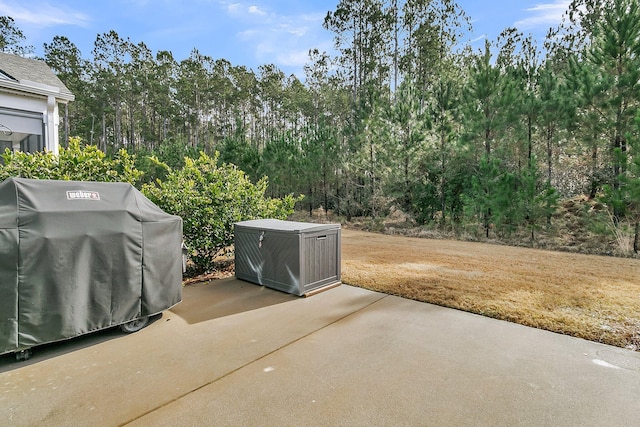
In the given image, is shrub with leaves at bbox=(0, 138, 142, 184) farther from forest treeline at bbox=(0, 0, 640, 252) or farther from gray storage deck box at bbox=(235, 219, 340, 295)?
forest treeline at bbox=(0, 0, 640, 252)

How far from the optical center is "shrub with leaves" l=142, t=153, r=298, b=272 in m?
4.75

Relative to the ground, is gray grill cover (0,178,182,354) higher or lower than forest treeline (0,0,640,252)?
lower

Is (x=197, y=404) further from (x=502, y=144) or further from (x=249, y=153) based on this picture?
(x=249, y=153)

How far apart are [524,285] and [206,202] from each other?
4684 mm

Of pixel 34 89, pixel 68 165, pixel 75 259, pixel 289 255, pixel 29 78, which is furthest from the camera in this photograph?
pixel 29 78

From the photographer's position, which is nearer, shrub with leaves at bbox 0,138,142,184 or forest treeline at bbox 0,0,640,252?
shrub with leaves at bbox 0,138,142,184

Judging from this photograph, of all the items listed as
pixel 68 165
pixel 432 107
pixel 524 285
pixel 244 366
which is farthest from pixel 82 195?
pixel 432 107

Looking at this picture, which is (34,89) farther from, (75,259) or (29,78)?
(75,259)

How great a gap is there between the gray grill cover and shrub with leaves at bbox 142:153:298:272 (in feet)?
5.19

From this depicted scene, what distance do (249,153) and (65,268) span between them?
15585 millimetres

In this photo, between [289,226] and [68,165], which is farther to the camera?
[289,226]

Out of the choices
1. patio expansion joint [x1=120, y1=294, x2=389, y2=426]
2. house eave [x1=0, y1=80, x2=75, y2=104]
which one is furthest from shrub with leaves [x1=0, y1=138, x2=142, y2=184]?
patio expansion joint [x1=120, y1=294, x2=389, y2=426]

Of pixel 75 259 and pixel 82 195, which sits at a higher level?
pixel 82 195

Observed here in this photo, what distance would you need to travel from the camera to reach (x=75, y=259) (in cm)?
253
